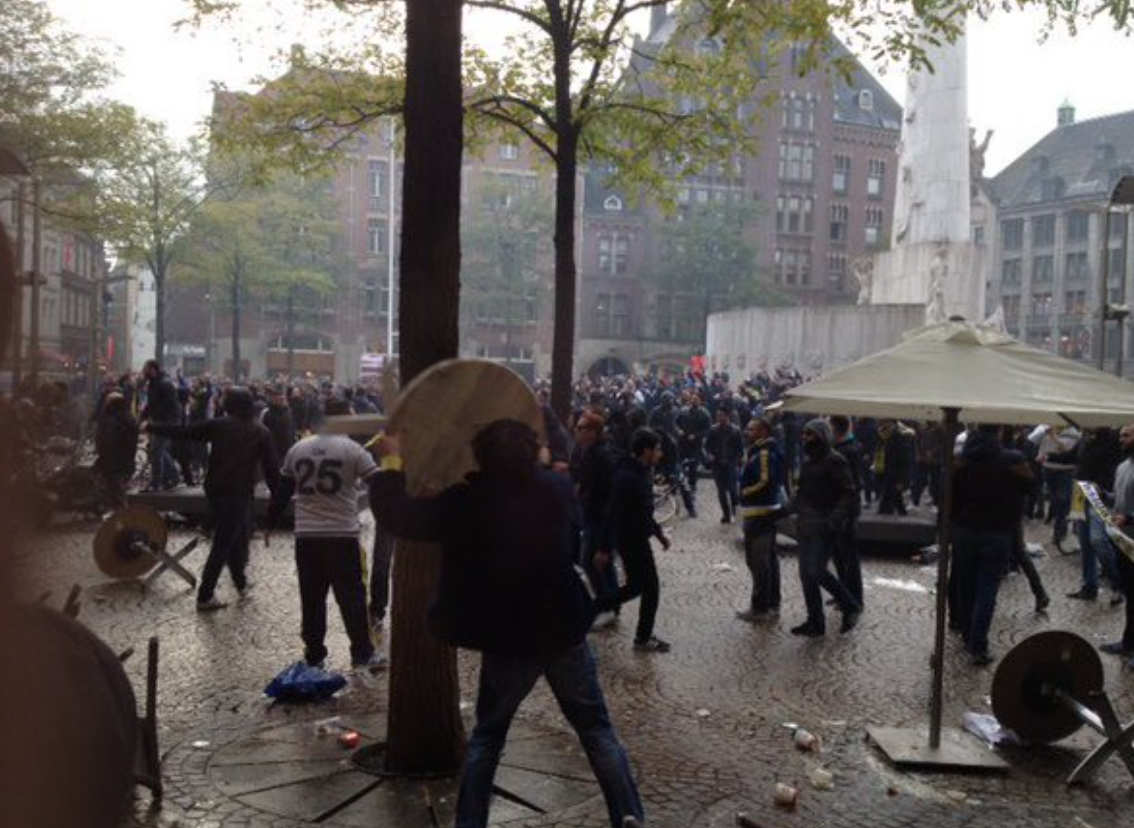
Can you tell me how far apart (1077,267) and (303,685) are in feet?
252

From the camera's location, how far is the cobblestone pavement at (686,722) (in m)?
5.59

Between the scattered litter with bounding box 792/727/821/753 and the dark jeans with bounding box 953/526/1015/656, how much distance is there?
8.36 ft

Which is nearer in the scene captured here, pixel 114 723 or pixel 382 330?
pixel 114 723

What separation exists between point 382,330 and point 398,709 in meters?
62.8

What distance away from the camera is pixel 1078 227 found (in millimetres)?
74875

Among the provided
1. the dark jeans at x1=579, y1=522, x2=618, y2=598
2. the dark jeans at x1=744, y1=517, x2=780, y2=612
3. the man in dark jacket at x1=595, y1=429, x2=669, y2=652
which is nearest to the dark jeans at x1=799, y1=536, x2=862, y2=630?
the dark jeans at x1=744, y1=517, x2=780, y2=612

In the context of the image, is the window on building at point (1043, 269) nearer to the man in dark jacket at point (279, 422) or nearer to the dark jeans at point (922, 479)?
the dark jeans at point (922, 479)

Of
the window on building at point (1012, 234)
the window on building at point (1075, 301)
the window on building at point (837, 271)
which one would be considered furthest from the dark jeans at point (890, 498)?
the window on building at point (1012, 234)

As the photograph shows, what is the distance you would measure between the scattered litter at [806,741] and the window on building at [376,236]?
63.5m

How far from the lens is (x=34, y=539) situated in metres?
1.09

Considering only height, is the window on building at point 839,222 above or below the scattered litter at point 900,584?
above

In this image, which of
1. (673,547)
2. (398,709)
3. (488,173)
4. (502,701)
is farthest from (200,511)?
(488,173)

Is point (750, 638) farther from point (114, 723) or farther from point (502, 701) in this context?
point (114, 723)

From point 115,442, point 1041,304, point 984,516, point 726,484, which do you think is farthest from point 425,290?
point 1041,304
